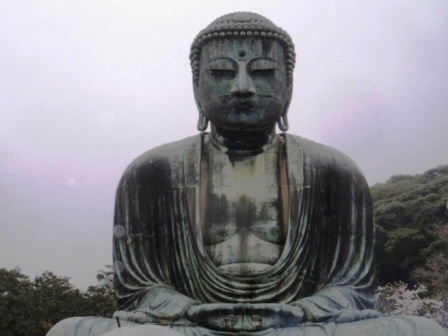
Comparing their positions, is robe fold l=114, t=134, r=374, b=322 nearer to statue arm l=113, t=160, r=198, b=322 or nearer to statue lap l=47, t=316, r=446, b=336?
statue arm l=113, t=160, r=198, b=322

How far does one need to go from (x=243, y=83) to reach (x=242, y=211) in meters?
1.04

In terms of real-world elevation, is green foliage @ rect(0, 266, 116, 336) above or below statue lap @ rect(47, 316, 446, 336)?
above

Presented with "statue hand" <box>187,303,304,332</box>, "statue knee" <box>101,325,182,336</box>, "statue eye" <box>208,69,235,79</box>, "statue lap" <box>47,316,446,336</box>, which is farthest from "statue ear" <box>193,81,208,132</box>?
"statue knee" <box>101,325,182,336</box>

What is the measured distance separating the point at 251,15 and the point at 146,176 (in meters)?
1.63

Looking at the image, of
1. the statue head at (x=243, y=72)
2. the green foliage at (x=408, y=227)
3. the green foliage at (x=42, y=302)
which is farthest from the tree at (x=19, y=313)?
the statue head at (x=243, y=72)

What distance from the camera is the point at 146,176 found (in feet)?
23.1

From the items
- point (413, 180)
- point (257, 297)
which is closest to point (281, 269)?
point (257, 297)

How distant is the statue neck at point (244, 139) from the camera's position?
6.98 metres

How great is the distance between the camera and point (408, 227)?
81.3 feet

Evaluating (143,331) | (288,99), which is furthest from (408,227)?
(143,331)

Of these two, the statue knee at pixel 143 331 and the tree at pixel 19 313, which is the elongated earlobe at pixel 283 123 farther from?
the tree at pixel 19 313

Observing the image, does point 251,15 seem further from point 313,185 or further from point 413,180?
point 413,180

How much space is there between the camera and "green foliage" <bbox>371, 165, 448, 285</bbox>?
78.0ft

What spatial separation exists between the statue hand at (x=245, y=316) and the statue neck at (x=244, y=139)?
5.32ft
